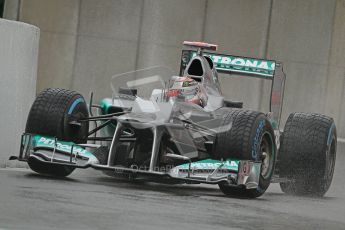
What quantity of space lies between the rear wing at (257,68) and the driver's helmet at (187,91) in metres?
1.19

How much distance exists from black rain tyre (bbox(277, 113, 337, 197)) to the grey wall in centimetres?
688

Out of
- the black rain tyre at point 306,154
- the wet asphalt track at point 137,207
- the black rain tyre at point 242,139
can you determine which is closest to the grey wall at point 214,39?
the black rain tyre at point 306,154

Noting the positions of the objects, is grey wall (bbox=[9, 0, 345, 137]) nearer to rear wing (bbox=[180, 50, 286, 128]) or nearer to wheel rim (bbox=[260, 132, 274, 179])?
rear wing (bbox=[180, 50, 286, 128])

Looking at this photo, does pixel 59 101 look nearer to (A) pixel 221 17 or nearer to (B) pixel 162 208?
(B) pixel 162 208

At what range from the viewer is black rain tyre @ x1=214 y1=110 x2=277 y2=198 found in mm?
12195

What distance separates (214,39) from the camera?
21.4m

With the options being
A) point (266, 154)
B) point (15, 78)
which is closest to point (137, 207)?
point (266, 154)

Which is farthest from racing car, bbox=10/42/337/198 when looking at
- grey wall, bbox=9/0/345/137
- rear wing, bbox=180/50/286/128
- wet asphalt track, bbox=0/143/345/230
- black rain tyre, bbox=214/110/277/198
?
grey wall, bbox=9/0/345/137

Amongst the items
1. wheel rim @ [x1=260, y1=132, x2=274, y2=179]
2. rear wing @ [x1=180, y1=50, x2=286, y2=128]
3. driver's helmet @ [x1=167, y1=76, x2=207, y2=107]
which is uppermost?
rear wing @ [x1=180, y1=50, x2=286, y2=128]

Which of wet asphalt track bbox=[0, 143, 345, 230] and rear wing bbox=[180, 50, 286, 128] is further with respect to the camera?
rear wing bbox=[180, 50, 286, 128]

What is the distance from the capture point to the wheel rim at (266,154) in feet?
42.3

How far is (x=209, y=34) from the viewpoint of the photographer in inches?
844

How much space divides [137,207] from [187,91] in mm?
3653

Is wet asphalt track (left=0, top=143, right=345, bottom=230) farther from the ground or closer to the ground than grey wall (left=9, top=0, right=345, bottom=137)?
closer to the ground
